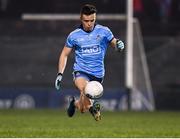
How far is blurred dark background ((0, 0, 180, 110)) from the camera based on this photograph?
25625 millimetres

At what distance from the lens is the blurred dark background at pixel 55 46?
25625 mm

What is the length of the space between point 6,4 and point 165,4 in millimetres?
5215

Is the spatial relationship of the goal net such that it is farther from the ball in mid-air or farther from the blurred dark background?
the ball in mid-air

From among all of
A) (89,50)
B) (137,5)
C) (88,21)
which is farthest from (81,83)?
(137,5)

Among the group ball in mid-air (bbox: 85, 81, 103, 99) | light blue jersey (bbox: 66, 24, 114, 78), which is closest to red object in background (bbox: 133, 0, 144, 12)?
light blue jersey (bbox: 66, 24, 114, 78)

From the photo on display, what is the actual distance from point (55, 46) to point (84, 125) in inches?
341

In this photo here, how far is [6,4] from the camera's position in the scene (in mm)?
26484

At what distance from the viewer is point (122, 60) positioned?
26.0 meters

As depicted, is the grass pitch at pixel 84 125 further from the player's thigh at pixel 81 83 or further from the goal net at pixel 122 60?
the goal net at pixel 122 60

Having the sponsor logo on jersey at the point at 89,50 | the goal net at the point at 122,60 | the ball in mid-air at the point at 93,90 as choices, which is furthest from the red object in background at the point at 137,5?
the ball in mid-air at the point at 93,90

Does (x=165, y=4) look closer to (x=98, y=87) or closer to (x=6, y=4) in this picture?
(x=6, y=4)

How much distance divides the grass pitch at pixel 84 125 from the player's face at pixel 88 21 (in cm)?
185

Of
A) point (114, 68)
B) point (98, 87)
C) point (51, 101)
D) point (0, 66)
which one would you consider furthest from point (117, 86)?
point (98, 87)

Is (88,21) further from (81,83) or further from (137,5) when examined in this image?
(137,5)
